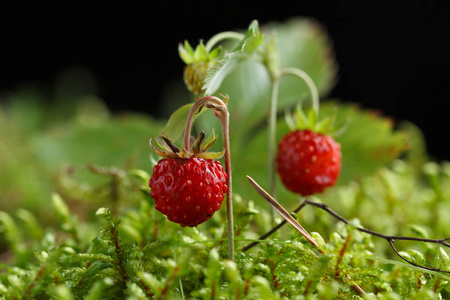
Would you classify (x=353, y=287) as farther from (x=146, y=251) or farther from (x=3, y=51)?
(x=3, y=51)

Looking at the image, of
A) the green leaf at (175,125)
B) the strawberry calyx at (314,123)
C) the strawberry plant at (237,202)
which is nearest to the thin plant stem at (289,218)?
the strawberry plant at (237,202)

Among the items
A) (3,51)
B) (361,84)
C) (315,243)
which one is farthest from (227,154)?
(3,51)

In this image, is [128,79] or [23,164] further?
[128,79]

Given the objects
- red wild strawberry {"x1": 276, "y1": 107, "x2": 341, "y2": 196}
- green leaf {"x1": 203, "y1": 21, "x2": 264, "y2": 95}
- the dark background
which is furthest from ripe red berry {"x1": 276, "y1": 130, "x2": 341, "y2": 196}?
the dark background

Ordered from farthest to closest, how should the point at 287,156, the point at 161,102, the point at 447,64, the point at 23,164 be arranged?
the point at 161,102
the point at 447,64
the point at 23,164
the point at 287,156

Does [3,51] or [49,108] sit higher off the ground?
[3,51]

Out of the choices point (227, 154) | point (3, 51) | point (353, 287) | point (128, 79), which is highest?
point (3, 51)

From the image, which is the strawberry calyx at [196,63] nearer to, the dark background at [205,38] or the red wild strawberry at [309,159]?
the red wild strawberry at [309,159]
